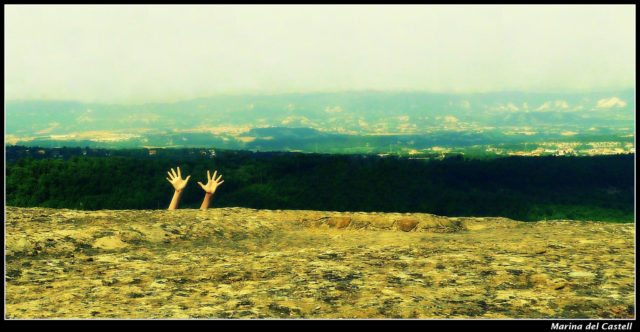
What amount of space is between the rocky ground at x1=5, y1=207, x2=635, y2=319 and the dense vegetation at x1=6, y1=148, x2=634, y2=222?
199 feet

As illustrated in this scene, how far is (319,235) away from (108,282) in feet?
17.4

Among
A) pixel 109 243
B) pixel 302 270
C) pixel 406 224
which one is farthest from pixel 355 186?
pixel 302 270

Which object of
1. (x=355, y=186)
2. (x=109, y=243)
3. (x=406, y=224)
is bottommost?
(x=355, y=186)

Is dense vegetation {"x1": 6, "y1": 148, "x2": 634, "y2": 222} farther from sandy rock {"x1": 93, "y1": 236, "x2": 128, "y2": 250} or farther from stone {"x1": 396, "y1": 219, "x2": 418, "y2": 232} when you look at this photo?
sandy rock {"x1": 93, "y1": 236, "x2": 128, "y2": 250}

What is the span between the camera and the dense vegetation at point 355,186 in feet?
245

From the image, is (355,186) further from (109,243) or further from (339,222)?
(109,243)

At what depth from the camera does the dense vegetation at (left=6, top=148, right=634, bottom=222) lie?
74750 mm

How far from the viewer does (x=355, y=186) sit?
282ft

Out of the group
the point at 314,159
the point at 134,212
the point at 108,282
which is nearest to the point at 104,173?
the point at 314,159

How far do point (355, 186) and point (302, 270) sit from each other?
79056 millimetres

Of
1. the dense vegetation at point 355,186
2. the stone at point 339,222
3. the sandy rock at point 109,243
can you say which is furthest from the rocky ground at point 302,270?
the dense vegetation at point 355,186

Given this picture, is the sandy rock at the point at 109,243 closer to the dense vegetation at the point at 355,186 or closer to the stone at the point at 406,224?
the stone at the point at 406,224

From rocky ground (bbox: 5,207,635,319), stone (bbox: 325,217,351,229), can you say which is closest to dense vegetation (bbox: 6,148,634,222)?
stone (bbox: 325,217,351,229)

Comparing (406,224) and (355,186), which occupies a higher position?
(406,224)
